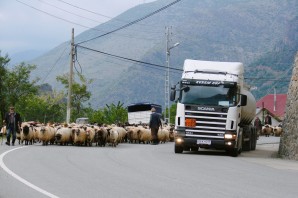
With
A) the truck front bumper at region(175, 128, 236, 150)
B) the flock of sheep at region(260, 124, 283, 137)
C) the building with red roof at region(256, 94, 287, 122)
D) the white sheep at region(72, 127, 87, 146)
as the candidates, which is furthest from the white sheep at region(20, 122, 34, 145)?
the building with red roof at region(256, 94, 287, 122)

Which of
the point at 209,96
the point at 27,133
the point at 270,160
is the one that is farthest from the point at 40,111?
the point at 270,160

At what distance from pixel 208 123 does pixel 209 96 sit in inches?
40.1

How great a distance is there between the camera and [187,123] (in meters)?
24.9

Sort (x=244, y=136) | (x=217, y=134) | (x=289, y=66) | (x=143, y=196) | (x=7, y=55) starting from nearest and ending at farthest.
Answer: (x=143, y=196)
(x=217, y=134)
(x=244, y=136)
(x=7, y=55)
(x=289, y=66)

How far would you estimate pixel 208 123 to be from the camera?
24656mm

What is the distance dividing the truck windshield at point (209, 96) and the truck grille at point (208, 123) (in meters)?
0.39

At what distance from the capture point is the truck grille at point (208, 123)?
2464 cm

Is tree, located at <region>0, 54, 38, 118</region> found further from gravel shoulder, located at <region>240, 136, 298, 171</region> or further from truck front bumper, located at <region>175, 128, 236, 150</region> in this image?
truck front bumper, located at <region>175, 128, 236, 150</region>

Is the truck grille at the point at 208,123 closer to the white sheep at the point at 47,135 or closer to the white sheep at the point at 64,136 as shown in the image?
the white sheep at the point at 64,136

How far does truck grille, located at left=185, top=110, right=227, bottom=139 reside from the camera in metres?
24.6

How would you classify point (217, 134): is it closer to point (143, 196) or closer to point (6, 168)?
point (6, 168)

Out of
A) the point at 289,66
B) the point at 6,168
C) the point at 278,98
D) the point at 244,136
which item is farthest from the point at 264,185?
the point at 289,66

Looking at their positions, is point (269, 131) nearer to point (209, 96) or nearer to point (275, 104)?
point (209, 96)

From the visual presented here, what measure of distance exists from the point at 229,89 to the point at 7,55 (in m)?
50.8
